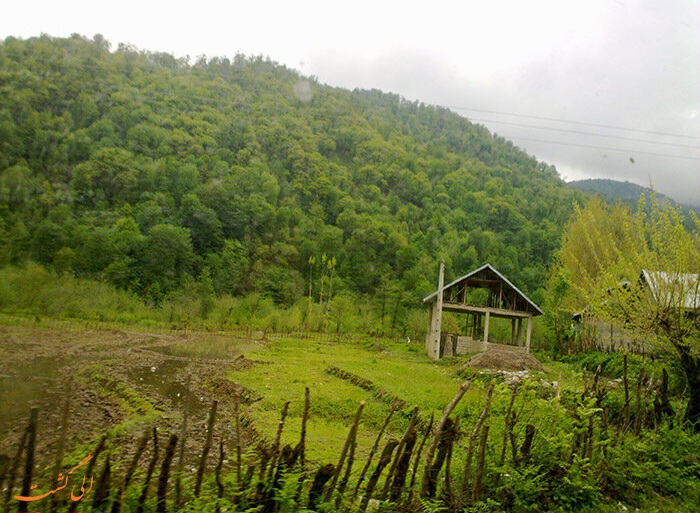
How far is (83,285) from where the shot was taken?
4278cm

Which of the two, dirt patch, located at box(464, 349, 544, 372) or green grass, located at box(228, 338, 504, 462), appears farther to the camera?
dirt patch, located at box(464, 349, 544, 372)

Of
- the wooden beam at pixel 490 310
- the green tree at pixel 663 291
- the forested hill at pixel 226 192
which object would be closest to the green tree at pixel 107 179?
the forested hill at pixel 226 192

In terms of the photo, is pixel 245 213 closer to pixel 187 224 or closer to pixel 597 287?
pixel 187 224

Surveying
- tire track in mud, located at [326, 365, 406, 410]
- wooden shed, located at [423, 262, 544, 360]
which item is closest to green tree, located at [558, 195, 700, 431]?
tire track in mud, located at [326, 365, 406, 410]

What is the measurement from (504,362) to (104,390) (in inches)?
570

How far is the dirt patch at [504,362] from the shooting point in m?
18.6

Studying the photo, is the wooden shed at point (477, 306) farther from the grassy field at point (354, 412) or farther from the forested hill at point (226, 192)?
the forested hill at point (226, 192)

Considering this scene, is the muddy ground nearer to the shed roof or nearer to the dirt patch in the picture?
the dirt patch

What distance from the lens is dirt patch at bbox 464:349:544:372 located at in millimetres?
18578

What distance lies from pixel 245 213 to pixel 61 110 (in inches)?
1209

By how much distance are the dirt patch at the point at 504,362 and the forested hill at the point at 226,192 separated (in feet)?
103

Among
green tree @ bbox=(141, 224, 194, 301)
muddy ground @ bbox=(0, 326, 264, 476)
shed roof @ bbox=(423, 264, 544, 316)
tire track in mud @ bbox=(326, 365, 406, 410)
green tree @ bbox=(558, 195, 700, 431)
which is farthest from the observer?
green tree @ bbox=(141, 224, 194, 301)

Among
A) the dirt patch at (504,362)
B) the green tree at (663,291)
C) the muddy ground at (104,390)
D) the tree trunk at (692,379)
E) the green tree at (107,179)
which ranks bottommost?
the muddy ground at (104,390)

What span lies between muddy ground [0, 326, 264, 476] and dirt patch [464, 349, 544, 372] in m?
9.91
